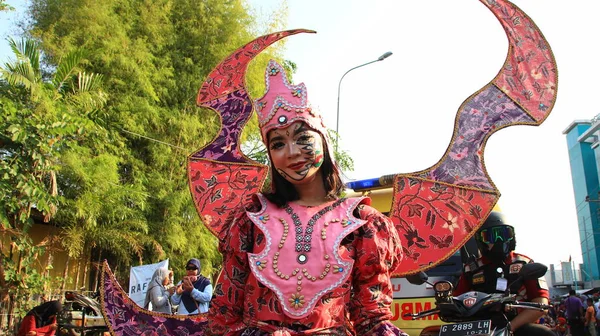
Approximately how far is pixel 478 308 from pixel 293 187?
4.93 feet

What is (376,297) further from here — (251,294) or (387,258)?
(251,294)

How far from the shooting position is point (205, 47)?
13.0 metres

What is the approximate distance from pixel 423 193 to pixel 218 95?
4.81 ft

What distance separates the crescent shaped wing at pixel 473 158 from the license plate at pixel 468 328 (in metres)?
0.49

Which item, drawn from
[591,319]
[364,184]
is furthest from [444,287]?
[591,319]

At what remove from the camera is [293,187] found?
8.13 ft

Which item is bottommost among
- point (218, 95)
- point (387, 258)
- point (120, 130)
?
point (387, 258)

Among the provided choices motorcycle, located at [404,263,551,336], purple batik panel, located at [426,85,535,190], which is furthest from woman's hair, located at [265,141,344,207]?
motorcycle, located at [404,263,551,336]

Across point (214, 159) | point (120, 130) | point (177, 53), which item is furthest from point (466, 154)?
point (177, 53)

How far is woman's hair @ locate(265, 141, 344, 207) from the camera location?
2.45 metres

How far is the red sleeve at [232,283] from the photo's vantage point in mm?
2225

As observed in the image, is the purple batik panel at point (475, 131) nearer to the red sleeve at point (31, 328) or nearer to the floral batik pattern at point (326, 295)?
the floral batik pattern at point (326, 295)

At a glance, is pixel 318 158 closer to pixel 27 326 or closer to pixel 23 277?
pixel 27 326

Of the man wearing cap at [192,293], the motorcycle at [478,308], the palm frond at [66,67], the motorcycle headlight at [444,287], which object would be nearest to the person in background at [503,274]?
the motorcycle at [478,308]
